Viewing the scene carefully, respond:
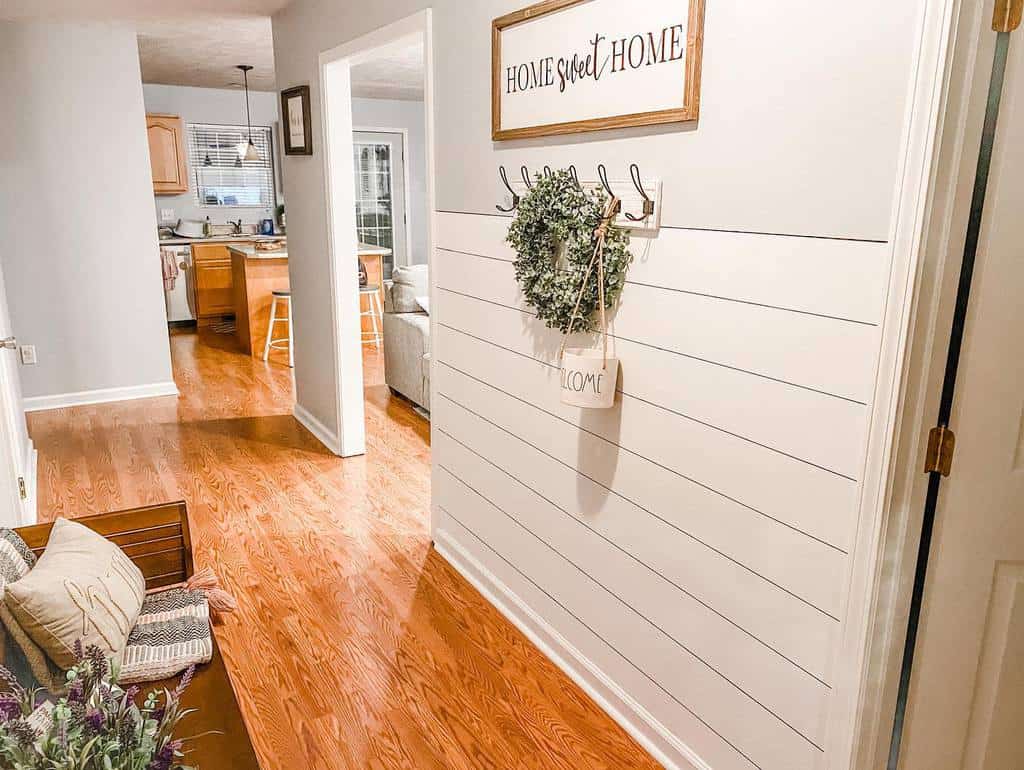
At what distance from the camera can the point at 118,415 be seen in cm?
490

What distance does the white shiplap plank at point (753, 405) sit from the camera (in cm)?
143

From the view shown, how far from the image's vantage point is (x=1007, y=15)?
4.04 ft

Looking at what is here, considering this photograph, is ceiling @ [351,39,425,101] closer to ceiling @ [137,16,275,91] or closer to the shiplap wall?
ceiling @ [137,16,275,91]

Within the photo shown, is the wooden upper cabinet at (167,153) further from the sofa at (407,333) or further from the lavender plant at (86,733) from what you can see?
the lavender plant at (86,733)

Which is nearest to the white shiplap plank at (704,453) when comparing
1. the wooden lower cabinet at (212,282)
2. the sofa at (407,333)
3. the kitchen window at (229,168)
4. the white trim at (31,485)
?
the white trim at (31,485)

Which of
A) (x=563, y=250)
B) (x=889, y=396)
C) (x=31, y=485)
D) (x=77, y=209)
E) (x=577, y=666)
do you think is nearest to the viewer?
(x=889, y=396)

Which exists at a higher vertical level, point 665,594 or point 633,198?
point 633,198

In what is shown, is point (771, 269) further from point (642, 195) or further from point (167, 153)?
point (167, 153)

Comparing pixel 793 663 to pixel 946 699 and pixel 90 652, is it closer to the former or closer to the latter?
pixel 946 699

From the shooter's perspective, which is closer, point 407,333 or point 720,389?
point 720,389

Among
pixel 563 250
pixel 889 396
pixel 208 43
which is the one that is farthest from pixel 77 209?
pixel 889 396

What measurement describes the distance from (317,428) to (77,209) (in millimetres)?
2053

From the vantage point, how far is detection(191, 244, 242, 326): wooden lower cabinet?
25.0 feet

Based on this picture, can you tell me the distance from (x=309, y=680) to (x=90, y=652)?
127 centimetres
